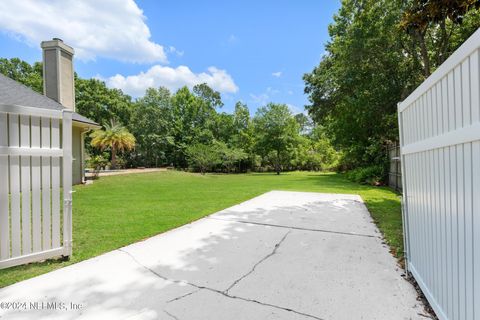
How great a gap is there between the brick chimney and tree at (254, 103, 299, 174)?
1580 centimetres

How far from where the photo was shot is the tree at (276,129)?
22862 millimetres

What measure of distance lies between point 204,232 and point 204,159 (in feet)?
57.1

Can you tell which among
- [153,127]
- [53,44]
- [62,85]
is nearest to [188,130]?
[153,127]

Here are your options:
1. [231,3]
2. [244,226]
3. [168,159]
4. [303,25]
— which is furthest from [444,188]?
[168,159]

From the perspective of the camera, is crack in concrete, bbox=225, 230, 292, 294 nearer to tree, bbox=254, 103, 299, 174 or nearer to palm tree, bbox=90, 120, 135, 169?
tree, bbox=254, 103, 299, 174

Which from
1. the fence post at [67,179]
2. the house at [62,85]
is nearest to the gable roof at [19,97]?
the house at [62,85]

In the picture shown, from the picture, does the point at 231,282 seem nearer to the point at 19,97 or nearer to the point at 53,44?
the point at 19,97

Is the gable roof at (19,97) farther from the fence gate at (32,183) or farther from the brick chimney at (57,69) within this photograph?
the fence gate at (32,183)

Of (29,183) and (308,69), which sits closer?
(29,183)

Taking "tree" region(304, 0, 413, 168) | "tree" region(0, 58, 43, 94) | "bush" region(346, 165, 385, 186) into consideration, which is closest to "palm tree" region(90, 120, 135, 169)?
"tree" region(0, 58, 43, 94)

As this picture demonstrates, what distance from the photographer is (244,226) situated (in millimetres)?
4578

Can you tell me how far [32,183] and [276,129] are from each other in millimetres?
21156

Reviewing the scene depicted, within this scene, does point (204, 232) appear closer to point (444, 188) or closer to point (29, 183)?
point (29, 183)

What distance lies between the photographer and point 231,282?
8.26 feet
